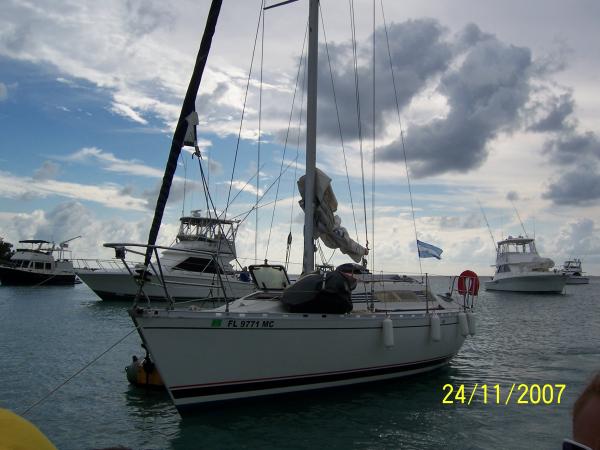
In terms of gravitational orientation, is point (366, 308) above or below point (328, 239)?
below

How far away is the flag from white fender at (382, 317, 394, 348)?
5518 mm

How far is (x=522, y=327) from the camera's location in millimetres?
27516

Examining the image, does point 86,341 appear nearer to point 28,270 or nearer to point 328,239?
point 328,239

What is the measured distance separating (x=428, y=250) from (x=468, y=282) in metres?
1.68

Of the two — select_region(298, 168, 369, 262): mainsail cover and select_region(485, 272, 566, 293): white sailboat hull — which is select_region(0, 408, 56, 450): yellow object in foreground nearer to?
select_region(298, 168, 369, 262): mainsail cover

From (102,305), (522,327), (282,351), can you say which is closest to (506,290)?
(522,327)

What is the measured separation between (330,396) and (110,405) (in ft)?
15.2

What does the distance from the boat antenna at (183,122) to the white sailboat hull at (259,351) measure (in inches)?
55.8

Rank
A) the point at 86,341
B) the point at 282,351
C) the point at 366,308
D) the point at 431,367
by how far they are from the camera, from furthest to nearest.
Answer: the point at 86,341 < the point at 431,367 < the point at 366,308 < the point at 282,351

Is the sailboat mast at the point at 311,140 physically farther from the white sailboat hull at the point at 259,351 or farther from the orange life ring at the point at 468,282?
the orange life ring at the point at 468,282

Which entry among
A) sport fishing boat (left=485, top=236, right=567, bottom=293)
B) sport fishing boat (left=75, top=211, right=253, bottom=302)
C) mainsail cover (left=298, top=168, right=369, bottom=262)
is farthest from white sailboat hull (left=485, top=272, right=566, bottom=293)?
mainsail cover (left=298, top=168, right=369, bottom=262)

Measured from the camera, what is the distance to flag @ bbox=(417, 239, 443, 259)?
15606 mm

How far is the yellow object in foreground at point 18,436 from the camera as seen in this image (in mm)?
1424
